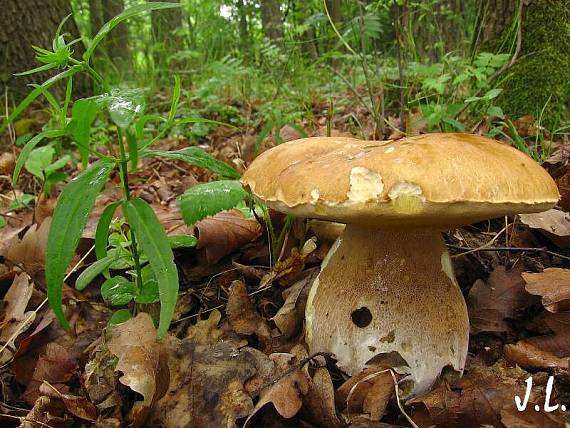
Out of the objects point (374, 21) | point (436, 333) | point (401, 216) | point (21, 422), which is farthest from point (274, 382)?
point (374, 21)

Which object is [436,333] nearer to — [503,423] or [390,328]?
[390,328]

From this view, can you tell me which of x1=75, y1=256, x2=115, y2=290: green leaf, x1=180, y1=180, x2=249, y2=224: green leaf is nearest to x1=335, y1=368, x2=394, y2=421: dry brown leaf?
x1=180, y1=180, x2=249, y2=224: green leaf

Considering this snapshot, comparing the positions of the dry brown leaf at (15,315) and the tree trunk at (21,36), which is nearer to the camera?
the dry brown leaf at (15,315)

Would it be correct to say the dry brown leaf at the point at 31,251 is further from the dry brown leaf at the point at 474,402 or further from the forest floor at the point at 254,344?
the dry brown leaf at the point at 474,402

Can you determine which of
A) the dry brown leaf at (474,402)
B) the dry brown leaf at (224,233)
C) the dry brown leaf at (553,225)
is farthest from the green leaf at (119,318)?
the dry brown leaf at (553,225)

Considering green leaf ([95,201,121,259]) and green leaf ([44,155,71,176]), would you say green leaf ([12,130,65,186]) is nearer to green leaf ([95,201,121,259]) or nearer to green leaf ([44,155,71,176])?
green leaf ([95,201,121,259])

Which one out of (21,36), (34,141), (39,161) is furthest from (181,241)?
(21,36)

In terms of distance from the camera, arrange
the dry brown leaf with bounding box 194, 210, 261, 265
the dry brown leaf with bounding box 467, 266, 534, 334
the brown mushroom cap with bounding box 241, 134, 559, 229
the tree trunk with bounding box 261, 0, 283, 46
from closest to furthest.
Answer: the brown mushroom cap with bounding box 241, 134, 559, 229, the dry brown leaf with bounding box 467, 266, 534, 334, the dry brown leaf with bounding box 194, 210, 261, 265, the tree trunk with bounding box 261, 0, 283, 46
